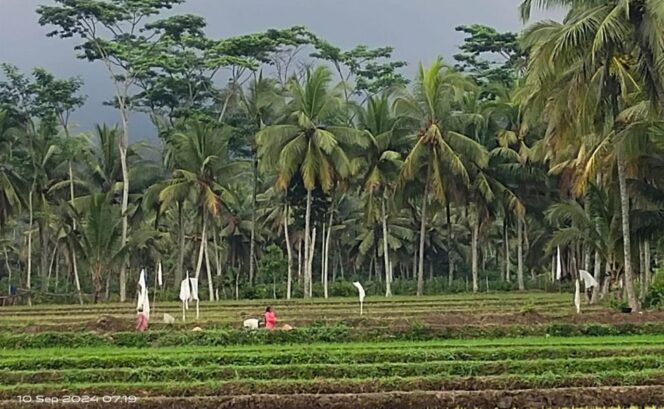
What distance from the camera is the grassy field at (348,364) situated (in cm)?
1222

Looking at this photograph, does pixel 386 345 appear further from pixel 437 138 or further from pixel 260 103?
pixel 260 103

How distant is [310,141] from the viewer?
1506 inches

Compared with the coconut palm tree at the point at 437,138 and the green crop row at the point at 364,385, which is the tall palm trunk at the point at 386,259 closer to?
the coconut palm tree at the point at 437,138

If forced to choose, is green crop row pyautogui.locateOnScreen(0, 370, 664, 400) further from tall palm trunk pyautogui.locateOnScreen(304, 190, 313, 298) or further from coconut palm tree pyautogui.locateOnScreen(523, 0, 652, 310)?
tall palm trunk pyautogui.locateOnScreen(304, 190, 313, 298)

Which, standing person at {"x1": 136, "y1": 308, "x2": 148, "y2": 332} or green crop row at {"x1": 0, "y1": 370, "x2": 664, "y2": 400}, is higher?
standing person at {"x1": 136, "y1": 308, "x2": 148, "y2": 332}

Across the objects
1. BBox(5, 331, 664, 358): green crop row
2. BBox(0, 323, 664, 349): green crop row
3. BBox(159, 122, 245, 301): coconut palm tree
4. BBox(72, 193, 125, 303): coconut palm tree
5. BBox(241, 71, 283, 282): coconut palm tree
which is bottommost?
BBox(5, 331, 664, 358): green crop row

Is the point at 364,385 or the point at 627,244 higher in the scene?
the point at 627,244

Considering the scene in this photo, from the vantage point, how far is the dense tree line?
25984mm

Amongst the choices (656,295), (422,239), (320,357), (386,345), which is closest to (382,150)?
(422,239)

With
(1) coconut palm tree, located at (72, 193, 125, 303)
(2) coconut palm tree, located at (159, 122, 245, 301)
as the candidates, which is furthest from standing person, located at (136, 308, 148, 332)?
(2) coconut palm tree, located at (159, 122, 245, 301)

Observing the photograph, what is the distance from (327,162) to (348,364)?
23546mm

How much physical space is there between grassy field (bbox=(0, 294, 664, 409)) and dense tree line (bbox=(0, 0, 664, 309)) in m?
5.84

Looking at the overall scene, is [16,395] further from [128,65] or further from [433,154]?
[128,65]

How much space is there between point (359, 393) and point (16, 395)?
4.99 meters
